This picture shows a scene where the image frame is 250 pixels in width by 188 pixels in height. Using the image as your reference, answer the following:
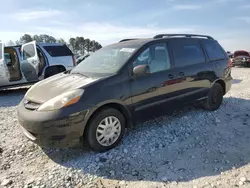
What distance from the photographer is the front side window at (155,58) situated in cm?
410

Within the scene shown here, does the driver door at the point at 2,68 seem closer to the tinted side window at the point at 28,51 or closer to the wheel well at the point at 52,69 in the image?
the tinted side window at the point at 28,51

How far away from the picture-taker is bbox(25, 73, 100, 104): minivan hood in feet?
11.5

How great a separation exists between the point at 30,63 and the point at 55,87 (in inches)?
227

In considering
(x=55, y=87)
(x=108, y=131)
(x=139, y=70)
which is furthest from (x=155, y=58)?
(x=55, y=87)

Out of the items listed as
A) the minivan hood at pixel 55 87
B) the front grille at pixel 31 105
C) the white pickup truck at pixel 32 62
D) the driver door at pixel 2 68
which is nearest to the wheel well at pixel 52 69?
the white pickup truck at pixel 32 62

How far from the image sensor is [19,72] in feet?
28.9

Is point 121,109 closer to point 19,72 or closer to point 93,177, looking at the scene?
point 93,177

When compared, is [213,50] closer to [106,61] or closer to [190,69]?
[190,69]

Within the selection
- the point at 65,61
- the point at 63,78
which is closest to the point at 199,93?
the point at 63,78

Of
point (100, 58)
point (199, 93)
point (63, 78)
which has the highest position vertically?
point (100, 58)

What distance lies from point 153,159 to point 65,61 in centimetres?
663

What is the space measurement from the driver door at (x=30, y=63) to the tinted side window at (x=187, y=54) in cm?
580

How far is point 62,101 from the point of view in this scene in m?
3.28

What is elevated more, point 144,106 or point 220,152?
point 144,106
